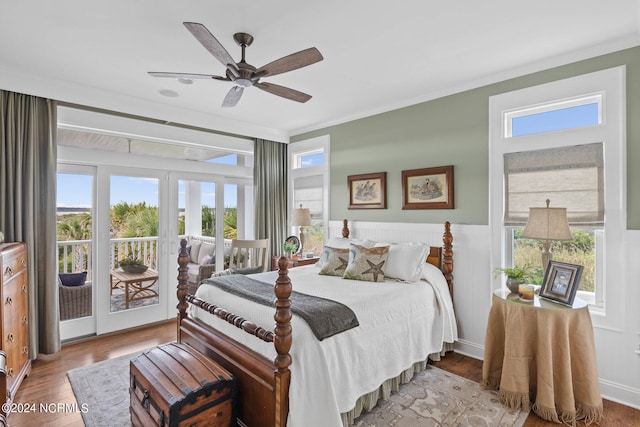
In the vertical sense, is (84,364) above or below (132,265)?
below

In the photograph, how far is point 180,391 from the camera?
1856 mm

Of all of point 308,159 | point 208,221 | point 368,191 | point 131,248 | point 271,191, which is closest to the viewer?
point 131,248

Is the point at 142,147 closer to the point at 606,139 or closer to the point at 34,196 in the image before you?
the point at 34,196

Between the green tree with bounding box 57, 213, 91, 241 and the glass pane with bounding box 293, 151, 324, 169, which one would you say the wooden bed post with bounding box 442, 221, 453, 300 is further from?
the green tree with bounding box 57, 213, 91, 241

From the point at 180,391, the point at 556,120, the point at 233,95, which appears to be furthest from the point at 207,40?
the point at 556,120

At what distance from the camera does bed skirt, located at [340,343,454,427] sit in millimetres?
2221

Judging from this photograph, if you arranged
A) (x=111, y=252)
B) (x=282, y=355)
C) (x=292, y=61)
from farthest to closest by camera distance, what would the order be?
(x=111, y=252) → (x=292, y=61) → (x=282, y=355)

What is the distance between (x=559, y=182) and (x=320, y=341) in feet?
8.16

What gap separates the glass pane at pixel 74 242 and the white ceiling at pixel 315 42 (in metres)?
0.96

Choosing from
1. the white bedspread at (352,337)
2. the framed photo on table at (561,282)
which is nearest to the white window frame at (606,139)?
the framed photo on table at (561,282)

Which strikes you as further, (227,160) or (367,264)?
(227,160)

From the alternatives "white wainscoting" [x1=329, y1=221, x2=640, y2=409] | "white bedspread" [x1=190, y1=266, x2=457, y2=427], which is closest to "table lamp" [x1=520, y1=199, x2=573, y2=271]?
"white wainscoting" [x1=329, y1=221, x2=640, y2=409]

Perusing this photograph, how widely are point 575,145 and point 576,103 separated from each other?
0.40 meters

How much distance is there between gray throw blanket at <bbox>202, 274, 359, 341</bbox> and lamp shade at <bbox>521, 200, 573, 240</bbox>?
1.55m
